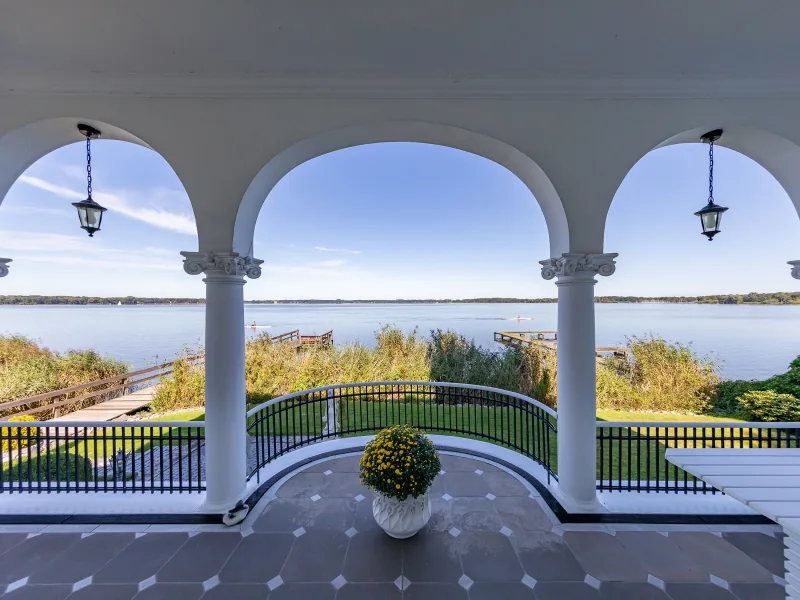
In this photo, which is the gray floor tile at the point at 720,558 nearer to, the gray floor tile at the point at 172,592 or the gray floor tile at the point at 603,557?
the gray floor tile at the point at 603,557

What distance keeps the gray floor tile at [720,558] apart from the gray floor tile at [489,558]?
5.44 feet

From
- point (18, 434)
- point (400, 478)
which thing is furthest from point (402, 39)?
point (18, 434)

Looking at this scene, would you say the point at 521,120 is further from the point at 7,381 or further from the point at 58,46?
the point at 7,381

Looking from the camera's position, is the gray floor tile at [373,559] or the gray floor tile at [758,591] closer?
the gray floor tile at [758,591]

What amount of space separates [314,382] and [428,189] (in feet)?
26.4

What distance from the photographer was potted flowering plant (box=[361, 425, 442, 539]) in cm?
281

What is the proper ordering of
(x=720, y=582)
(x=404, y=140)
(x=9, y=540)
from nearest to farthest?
(x=720, y=582) < (x=9, y=540) < (x=404, y=140)

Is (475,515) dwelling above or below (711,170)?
below

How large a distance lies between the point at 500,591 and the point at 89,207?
541cm

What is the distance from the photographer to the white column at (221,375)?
128 inches

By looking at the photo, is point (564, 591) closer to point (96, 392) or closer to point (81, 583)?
point (81, 583)

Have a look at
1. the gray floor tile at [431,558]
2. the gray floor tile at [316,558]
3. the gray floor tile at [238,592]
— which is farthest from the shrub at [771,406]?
the gray floor tile at [238,592]

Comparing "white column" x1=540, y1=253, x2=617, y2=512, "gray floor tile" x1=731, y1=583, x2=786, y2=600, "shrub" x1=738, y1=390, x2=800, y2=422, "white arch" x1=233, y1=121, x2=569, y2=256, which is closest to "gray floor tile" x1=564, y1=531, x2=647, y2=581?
"white column" x1=540, y1=253, x2=617, y2=512

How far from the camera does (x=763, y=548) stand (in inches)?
112
